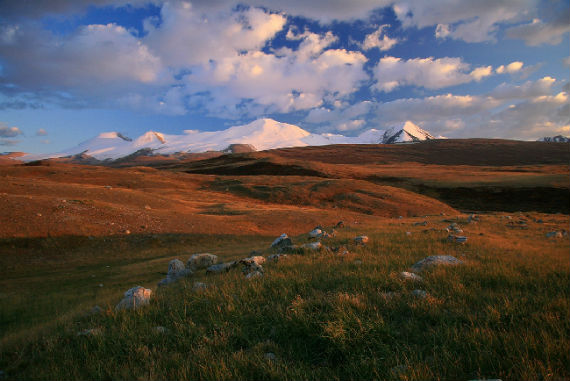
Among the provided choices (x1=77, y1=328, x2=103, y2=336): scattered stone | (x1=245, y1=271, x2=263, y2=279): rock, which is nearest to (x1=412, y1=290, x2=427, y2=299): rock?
(x1=245, y1=271, x2=263, y2=279): rock

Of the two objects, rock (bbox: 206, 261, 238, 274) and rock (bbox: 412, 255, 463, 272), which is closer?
rock (bbox: 412, 255, 463, 272)

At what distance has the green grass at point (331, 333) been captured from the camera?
3105 millimetres

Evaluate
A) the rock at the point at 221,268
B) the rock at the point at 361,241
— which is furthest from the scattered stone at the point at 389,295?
the rock at the point at 361,241

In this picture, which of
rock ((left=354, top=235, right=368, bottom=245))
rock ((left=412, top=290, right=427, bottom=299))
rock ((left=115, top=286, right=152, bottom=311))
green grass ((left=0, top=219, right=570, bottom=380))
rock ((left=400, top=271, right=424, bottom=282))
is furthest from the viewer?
rock ((left=354, top=235, right=368, bottom=245))

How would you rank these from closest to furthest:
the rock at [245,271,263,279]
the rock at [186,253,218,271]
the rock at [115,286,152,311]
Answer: the rock at [115,286,152,311] → the rock at [245,271,263,279] → the rock at [186,253,218,271]

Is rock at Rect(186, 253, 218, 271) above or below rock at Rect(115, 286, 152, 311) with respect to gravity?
below

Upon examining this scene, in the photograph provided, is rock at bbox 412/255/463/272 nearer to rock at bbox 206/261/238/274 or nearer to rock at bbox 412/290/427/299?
rock at bbox 412/290/427/299

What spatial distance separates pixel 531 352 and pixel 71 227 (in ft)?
78.9

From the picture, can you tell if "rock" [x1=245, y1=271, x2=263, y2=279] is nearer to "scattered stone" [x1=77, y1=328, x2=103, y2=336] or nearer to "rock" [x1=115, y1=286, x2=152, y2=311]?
"rock" [x1=115, y1=286, x2=152, y2=311]

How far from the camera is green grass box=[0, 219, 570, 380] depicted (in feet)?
10.2

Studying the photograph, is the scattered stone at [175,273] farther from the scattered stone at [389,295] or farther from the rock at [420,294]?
the rock at [420,294]

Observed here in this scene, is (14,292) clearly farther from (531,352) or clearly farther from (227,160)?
(227,160)

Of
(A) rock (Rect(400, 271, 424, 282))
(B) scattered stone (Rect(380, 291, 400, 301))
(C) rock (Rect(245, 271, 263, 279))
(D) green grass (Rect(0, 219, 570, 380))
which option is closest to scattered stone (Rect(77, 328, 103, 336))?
(D) green grass (Rect(0, 219, 570, 380))

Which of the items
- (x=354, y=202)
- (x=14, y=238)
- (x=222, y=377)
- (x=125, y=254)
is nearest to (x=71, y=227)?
(x=14, y=238)
